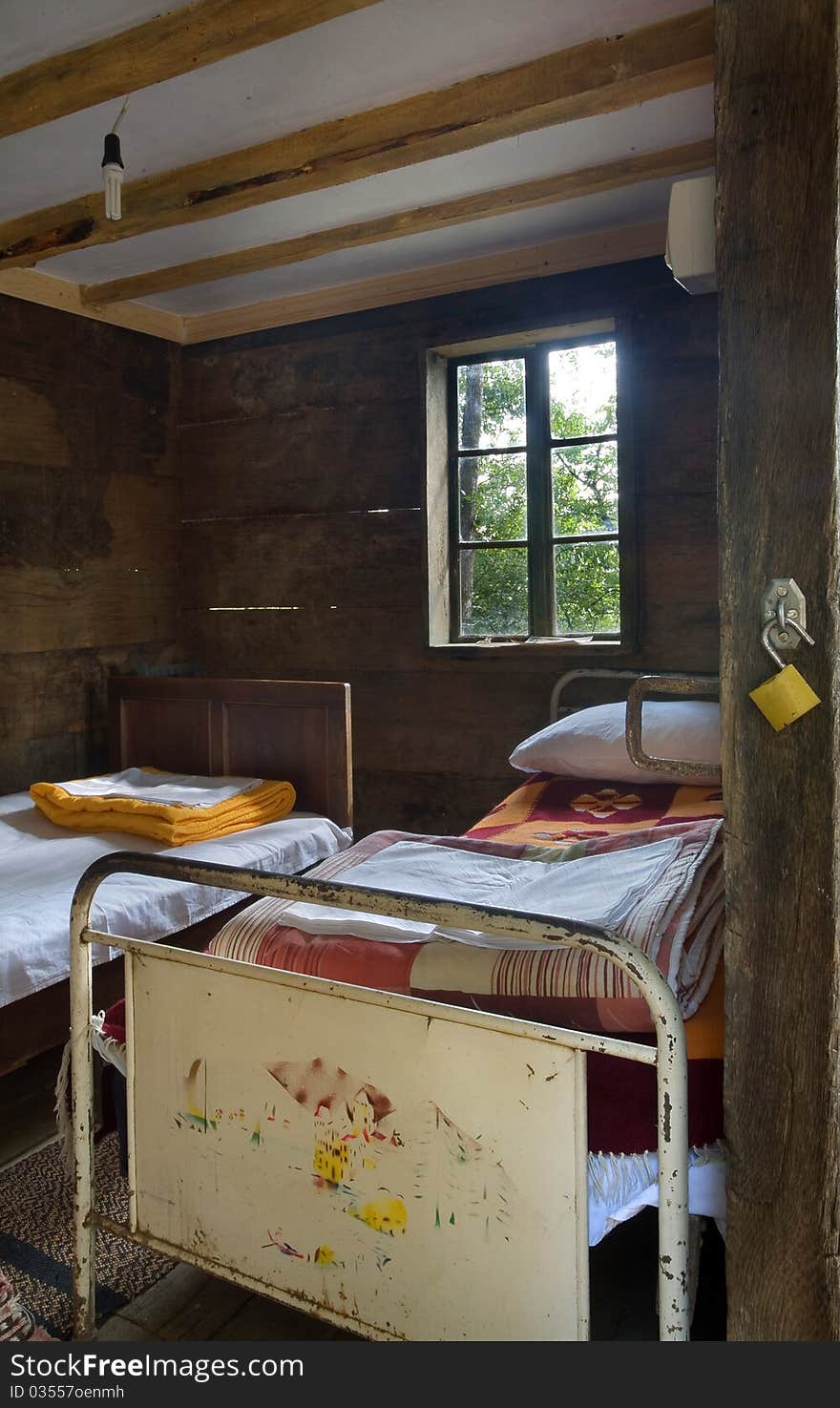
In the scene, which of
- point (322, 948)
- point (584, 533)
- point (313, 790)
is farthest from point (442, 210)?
point (322, 948)

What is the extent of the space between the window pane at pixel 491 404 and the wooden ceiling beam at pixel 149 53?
1.67 metres

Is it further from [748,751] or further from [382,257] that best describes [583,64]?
[748,751]

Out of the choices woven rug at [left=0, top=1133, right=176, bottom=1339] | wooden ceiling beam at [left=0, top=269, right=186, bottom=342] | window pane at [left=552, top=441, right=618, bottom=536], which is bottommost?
woven rug at [left=0, top=1133, right=176, bottom=1339]

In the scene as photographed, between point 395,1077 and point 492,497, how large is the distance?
8.92 ft

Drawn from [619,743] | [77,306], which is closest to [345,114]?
[77,306]

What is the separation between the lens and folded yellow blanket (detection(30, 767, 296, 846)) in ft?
8.67

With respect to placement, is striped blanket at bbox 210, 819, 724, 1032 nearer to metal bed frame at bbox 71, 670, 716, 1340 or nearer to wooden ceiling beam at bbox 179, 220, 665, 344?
metal bed frame at bbox 71, 670, 716, 1340

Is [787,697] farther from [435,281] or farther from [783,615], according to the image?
[435,281]

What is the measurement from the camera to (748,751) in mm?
1069

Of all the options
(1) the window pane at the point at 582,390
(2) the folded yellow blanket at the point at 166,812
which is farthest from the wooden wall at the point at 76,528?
(1) the window pane at the point at 582,390

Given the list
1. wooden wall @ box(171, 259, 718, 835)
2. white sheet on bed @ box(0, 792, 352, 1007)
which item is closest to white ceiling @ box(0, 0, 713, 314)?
wooden wall @ box(171, 259, 718, 835)

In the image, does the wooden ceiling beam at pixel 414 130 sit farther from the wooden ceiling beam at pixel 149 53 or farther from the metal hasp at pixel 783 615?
the metal hasp at pixel 783 615

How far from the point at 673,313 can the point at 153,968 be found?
8.68ft

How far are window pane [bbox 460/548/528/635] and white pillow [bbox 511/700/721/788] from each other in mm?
787
